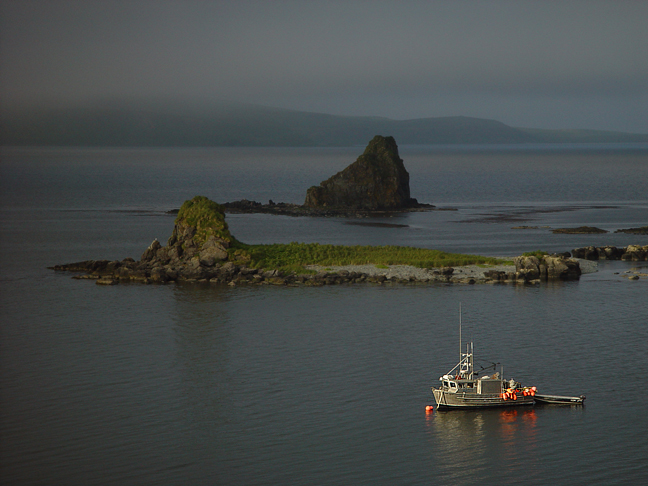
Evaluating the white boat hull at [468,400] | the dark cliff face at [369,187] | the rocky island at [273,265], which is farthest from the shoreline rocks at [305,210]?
the white boat hull at [468,400]

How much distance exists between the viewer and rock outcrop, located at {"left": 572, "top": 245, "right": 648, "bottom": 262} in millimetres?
86562

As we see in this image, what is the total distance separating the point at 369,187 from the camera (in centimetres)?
15162

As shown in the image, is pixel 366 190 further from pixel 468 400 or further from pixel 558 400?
pixel 468 400

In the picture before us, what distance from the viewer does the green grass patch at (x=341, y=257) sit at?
3031 inches

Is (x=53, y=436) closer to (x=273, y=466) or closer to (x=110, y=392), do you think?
(x=110, y=392)

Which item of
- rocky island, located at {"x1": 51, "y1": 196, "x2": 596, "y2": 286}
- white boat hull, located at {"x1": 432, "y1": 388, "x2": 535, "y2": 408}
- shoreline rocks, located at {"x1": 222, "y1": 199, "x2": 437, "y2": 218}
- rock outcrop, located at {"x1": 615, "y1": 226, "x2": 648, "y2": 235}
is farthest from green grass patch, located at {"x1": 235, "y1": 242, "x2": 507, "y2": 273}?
shoreline rocks, located at {"x1": 222, "y1": 199, "x2": 437, "y2": 218}

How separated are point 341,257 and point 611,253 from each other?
30.5 metres

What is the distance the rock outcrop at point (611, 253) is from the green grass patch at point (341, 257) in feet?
38.7

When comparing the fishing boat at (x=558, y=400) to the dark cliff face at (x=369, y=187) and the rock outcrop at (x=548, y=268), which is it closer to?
the rock outcrop at (x=548, y=268)

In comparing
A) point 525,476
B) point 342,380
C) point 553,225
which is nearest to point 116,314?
point 342,380

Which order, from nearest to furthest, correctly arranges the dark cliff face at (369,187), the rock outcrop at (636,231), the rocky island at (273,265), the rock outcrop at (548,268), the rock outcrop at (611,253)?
the rocky island at (273,265) < the rock outcrop at (548,268) < the rock outcrop at (611,253) < the rock outcrop at (636,231) < the dark cliff face at (369,187)

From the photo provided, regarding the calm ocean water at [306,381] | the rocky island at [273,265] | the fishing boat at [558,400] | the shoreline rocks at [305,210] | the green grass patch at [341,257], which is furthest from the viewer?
the shoreline rocks at [305,210]

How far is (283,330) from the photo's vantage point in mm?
56406

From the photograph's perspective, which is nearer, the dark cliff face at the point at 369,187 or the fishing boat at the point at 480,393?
the fishing boat at the point at 480,393
